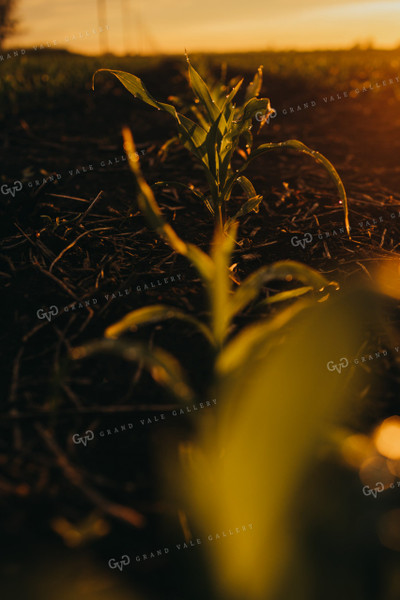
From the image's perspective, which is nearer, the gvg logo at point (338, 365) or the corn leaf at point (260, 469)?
the corn leaf at point (260, 469)

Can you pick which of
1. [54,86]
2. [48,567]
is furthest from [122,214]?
[54,86]

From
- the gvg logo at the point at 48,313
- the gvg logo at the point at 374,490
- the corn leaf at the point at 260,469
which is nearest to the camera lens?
the corn leaf at the point at 260,469

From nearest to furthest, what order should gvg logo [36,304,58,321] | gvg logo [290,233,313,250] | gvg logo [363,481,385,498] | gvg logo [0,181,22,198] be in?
gvg logo [363,481,385,498]
gvg logo [36,304,58,321]
gvg logo [290,233,313,250]
gvg logo [0,181,22,198]

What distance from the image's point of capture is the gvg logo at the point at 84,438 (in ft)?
3.42

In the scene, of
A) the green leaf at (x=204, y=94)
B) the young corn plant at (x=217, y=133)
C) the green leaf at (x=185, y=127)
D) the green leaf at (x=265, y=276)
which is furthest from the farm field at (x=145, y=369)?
the green leaf at (x=204, y=94)

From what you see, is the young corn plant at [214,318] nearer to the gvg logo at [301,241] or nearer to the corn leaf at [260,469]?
the corn leaf at [260,469]

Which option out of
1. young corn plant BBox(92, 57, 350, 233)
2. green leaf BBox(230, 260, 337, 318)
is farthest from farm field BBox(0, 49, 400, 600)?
young corn plant BBox(92, 57, 350, 233)

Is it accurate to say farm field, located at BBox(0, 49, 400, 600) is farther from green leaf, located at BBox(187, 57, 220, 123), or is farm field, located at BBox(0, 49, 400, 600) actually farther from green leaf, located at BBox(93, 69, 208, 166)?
green leaf, located at BBox(187, 57, 220, 123)

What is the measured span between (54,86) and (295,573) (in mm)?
4284

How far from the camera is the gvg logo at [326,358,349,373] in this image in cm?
119

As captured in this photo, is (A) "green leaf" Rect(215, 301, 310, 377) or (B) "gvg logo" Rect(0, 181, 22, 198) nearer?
(A) "green leaf" Rect(215, 301, 310, 377)

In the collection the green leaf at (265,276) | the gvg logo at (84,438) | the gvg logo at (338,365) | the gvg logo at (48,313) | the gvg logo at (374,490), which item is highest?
the gvg logo at (48,313)

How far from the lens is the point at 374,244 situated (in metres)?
1.75

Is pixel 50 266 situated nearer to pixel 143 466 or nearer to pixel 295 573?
pixel 143 466
